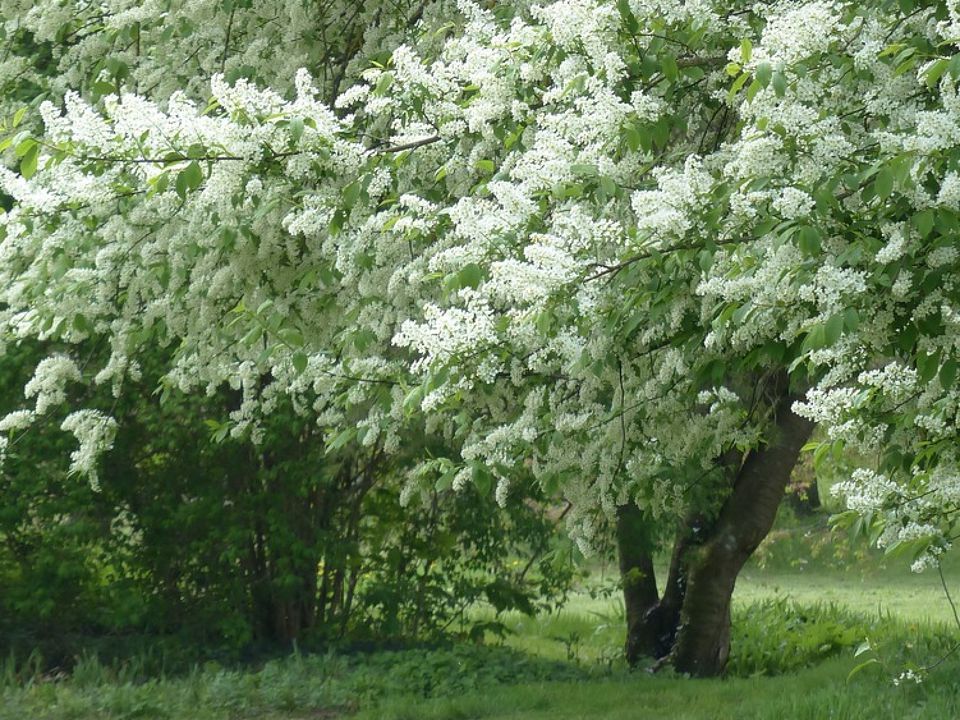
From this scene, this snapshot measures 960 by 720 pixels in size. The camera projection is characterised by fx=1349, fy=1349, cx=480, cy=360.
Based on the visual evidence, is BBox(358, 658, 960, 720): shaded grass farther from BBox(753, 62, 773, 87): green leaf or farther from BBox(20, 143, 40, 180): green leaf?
BBox(753, 62, 773, 87): green leaf

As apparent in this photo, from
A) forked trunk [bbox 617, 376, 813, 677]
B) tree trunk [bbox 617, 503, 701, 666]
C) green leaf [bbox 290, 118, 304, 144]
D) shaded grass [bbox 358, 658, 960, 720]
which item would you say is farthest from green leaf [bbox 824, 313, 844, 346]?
tree trunk [bbox 617, 503, 701, 666]

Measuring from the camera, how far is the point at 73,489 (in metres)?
9.32

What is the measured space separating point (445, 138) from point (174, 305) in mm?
→ 1482

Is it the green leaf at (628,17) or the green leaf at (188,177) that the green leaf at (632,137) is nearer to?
the green leaf at (628,17)

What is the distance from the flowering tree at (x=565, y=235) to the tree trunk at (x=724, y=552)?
343 cm

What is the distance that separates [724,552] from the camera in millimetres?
10141

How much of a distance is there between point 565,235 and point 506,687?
15.7 ft

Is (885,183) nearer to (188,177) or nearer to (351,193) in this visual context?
(351,193)

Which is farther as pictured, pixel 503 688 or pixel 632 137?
pixel 503 688

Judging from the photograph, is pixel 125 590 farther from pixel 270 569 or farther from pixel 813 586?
pixel 813 586

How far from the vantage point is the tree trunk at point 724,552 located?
10.1 meters

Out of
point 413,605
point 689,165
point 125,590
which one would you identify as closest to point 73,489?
point 125,590

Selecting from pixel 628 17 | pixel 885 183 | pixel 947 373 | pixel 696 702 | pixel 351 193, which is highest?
pixel 628 17

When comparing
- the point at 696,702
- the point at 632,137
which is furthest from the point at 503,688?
the point at 632,137
